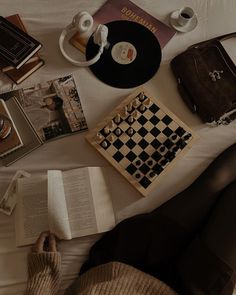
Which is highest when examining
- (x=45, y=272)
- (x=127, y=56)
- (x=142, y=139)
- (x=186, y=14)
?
(x=186, y=14)

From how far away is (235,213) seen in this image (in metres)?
1.07

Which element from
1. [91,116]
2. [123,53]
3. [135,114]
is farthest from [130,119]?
[123,53]

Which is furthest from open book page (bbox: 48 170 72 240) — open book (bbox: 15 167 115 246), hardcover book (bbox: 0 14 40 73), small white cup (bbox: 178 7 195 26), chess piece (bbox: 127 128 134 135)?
small white cup (bbox: 178 7 195 26)

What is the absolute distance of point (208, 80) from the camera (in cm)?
120

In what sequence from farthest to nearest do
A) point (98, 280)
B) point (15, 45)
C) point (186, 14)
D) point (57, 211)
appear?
1. point (186, 14)
2. point (15, 45)
3. point (57, 211)
4. point (98, 280)

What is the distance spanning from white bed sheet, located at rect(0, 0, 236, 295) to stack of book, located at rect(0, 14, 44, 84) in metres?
0.03

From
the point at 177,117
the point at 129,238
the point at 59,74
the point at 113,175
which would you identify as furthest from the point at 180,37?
the point at 129,238

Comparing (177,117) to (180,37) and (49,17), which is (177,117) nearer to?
(180,37)

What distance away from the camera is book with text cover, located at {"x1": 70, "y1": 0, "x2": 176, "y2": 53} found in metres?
1.26

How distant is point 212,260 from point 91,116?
1.81 feet

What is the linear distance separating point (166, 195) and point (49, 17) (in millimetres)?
704

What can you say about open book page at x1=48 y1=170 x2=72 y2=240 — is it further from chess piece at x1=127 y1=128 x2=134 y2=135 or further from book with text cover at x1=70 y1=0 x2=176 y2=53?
book with text cover at x1=70 y1=0 x2=176 y2=53

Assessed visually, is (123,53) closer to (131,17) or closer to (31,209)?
(131,17)

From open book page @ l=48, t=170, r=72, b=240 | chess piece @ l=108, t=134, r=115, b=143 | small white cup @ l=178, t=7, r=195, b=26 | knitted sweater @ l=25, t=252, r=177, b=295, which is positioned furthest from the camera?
small white cup @ l=178, t=7, r=195, b=26
